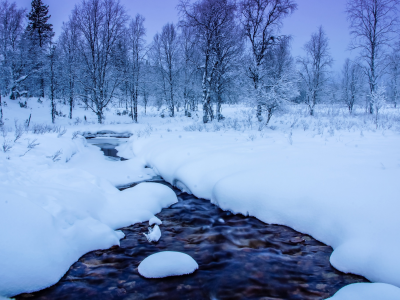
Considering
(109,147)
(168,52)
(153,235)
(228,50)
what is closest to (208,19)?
(228,50)

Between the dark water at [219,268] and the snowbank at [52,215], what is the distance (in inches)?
5.6

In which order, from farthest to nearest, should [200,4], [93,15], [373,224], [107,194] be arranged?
[93,15]
[200,4]
[107,194]
[373,224]

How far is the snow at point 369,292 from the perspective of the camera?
5.50 ft

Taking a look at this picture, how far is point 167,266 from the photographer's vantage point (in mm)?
2258

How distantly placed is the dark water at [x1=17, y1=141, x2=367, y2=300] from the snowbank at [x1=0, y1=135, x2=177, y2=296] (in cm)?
14

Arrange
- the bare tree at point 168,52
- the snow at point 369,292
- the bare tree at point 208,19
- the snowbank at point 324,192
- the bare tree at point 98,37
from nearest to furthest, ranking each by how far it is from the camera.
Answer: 1. the snow at point 369,292
2. the snowbank at point 324,192
3. the bare tree at point 208,19
4. the bare tree at point 98,37
5. the bare tree at point 168,52

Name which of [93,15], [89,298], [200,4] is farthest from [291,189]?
[93,15]

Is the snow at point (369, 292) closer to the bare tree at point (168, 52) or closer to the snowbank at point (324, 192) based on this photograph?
the snowbank at point (324, 192)

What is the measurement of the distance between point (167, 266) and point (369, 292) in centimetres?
178

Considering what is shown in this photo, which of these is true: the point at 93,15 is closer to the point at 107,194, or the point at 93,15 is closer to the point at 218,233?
the point at 107,194

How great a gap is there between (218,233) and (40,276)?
6.86ft

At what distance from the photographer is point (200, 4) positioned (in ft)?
45.4

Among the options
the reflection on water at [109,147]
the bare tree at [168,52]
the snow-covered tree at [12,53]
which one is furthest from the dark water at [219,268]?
the snow-covered tree at [12,53]

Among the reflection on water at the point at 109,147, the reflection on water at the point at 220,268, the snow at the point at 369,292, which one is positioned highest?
the reflection on water at the point at 109,147
